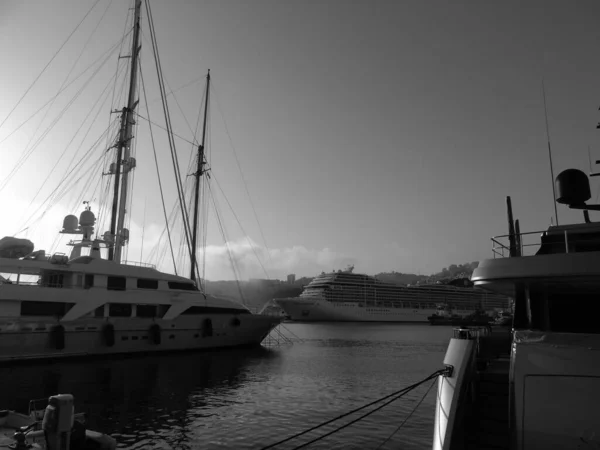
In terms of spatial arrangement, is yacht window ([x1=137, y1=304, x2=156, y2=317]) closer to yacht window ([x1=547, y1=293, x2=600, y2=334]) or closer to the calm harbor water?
the calm harbor water

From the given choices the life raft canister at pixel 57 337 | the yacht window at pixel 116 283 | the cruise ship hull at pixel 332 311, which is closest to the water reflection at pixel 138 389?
the life raft canister at pixel 57 337

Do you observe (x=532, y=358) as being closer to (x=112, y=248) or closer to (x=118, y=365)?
(x=118, y=365)

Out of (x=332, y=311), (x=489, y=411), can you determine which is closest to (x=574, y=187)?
(x=489, y=411)

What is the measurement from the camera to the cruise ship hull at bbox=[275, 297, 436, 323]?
10344 centimetres

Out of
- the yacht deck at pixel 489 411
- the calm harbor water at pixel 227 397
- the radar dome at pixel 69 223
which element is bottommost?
the calm harbor water at pixel 227 397

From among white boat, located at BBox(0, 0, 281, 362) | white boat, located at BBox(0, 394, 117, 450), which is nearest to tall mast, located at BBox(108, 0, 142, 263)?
white boat, located at BBox(0, 0, 281, 362)

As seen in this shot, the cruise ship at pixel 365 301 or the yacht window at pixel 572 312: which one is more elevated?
the yacht window at pixel 572 312

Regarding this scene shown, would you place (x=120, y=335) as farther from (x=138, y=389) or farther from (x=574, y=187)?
(x=574, y=187)

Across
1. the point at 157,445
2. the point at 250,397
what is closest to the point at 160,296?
the point at 250,397

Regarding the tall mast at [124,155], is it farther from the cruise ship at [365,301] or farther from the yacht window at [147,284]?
the cruise ship at [365,301]

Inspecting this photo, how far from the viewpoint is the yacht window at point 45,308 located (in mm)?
25047

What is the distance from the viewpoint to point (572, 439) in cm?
582

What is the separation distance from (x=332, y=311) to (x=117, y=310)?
79.6 metres

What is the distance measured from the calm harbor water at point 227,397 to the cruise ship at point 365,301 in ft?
247
